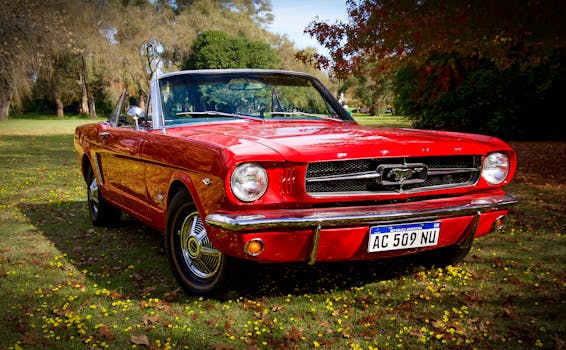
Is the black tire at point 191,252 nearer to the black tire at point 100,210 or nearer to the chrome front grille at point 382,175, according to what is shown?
the chrome front grille at point 382,175

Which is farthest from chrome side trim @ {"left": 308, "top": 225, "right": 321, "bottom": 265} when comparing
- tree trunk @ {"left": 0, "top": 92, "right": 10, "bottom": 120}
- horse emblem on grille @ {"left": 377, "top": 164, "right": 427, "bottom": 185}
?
tree trunk @ {"left": 0, "top": 92, "right": 10, "bottom": 120}

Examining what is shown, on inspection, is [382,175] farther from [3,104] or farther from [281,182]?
[3,104]

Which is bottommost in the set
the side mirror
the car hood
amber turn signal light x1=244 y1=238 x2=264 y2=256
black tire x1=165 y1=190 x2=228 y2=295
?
black tire x1=165 y1=190 x2=228 y2=295

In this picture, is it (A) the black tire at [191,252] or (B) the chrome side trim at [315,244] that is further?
(A) the black tire at [191,252]

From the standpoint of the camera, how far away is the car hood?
9.96 feet

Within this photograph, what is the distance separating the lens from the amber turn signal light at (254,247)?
2.91 m

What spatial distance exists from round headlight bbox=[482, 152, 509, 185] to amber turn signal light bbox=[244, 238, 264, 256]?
1779mm

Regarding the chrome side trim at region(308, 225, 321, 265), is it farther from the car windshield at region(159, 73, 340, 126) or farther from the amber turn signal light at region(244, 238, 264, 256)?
the car windshield at region(159, 73, 340, 126)

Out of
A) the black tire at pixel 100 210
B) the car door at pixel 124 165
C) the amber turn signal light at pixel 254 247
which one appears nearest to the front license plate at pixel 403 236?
the amber turn signal light at pixel 254 247

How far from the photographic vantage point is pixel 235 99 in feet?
14.5

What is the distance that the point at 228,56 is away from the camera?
184 ft

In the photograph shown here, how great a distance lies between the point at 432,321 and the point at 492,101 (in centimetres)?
1525

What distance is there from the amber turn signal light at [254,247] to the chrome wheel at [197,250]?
1.50 feet

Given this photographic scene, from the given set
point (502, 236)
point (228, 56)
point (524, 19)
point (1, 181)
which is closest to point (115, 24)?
point (228, 56)
